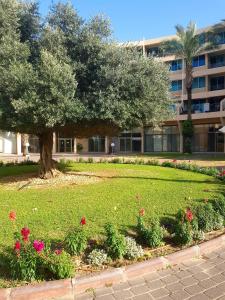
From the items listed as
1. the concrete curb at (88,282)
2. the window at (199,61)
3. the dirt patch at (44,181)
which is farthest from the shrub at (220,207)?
the window at (199,61)

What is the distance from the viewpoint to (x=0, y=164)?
2028cm

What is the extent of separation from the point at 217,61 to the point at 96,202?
127ft

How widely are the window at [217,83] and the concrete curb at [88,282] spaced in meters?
40.3

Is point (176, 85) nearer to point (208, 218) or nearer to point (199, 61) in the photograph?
point (199, 61)

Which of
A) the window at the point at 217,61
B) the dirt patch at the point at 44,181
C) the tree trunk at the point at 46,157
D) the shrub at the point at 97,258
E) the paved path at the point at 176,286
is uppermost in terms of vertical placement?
the window at the point at 217,61

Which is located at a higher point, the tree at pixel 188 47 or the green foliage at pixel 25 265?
the tree at pixel 188 47

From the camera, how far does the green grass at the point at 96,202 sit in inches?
282

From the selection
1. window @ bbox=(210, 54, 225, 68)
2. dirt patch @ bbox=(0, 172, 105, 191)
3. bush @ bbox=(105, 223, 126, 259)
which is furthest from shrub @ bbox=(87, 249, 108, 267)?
window @ bbox=(210, 54, 225, 68)

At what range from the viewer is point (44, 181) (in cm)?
1290

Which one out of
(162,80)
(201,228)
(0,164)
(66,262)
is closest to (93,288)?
(66,262)

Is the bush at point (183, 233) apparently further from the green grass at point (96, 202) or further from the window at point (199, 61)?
the window at point (199, 61)

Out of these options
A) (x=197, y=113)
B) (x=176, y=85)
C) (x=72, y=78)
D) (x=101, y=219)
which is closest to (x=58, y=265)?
(x=101, y=219)

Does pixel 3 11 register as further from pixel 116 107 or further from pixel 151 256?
pixel 151 256

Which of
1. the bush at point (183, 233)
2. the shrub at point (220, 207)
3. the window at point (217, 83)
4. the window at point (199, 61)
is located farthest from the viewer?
the window at point (199, 61)
